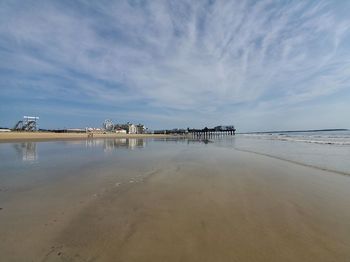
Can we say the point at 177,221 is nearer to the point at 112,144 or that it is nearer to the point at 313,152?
the point at 313,152

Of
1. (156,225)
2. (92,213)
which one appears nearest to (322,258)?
(156,225)

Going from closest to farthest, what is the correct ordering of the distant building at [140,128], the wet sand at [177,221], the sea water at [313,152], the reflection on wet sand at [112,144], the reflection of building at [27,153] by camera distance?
the wet sand at [177,221]
the sea water at [313,152]
the reflection of building at [27,153]
the reflection on wet sand at [112,144]
the distant building at [140,128]

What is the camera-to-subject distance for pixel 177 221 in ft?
14.5

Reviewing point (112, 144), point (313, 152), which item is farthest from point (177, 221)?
point (112, 144)

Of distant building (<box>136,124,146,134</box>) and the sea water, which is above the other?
distant building (<box>136,124,146,134</box>)

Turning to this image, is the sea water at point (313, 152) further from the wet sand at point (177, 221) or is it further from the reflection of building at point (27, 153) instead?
the reflection of building at point (27, 153)

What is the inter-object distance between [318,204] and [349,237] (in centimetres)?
179

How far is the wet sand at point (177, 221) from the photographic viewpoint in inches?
128

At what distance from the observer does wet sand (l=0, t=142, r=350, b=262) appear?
326cm

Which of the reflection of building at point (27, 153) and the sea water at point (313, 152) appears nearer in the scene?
the sea water at point (313, 152)

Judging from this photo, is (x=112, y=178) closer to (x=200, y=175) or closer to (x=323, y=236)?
(x=200, y=175)

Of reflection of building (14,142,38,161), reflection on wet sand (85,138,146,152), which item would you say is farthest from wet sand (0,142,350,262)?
reflection on wet sand (85,138,146,152)

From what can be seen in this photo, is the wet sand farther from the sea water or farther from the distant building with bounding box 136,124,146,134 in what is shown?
the distant building with bounding box 136,124,146,134

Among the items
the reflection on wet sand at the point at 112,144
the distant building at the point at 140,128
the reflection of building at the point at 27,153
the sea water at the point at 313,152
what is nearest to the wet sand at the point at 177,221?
the sea water at the point at 313,152
